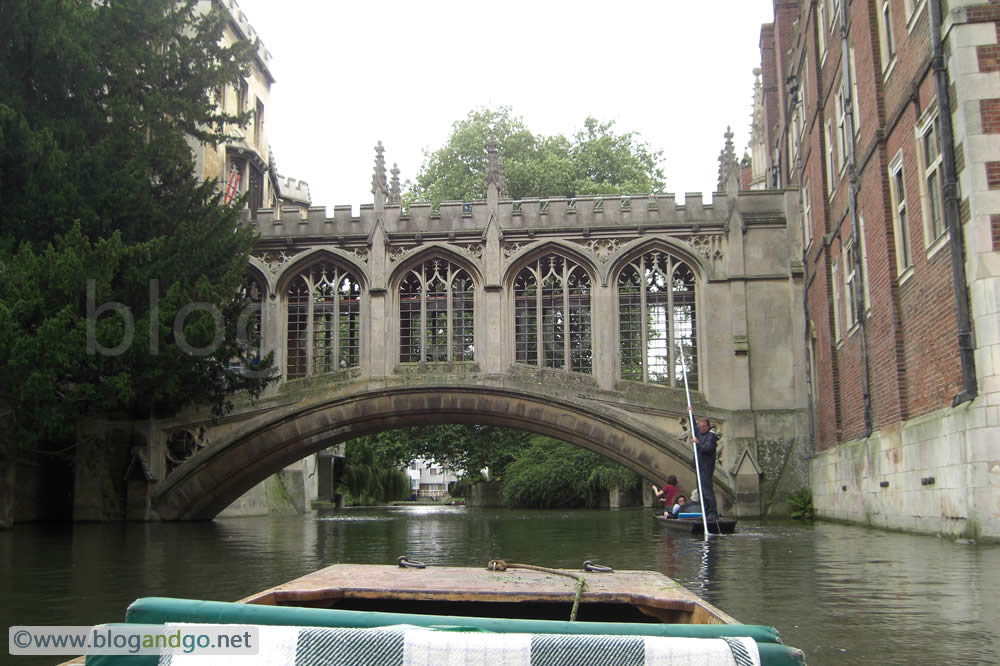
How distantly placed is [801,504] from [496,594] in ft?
53.1

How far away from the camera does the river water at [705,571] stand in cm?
439

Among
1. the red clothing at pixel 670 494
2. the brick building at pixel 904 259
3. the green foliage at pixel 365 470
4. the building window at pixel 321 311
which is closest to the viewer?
the brick building at pixel 904 259

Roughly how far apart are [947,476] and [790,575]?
12.4 ft

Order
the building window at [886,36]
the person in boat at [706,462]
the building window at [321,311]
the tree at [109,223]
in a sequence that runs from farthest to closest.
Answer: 1. the building window at [321,311]
2. the tree at [109,223]
3. the person in boat at [706,462]
4. the building window at [886,36]

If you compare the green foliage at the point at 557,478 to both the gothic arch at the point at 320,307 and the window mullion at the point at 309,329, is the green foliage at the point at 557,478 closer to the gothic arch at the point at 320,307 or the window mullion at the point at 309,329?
the gothic arch at the point at 320,307

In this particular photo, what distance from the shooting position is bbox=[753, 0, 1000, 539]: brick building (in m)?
9.59

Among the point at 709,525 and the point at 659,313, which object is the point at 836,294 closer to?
the point at 659,313

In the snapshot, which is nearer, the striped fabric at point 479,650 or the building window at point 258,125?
the striped fabric at point 479,650

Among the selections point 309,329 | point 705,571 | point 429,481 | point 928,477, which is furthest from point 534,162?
point 429,481

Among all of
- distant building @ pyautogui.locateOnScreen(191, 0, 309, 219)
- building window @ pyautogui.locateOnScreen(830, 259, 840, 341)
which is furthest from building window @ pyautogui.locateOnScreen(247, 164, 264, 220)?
building window @ pyautogui.locateOnScreen(830, 259, 840, 341)

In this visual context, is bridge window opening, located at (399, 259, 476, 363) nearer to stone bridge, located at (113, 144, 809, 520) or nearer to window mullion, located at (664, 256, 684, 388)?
stone bridge, located at (113, 144, 809, 520)

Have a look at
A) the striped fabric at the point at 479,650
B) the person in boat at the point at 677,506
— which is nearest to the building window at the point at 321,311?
the person in boat at the point at 677,506

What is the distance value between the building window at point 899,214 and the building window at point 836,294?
3.67m

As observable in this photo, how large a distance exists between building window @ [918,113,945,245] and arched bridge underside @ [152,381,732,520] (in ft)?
27.9
